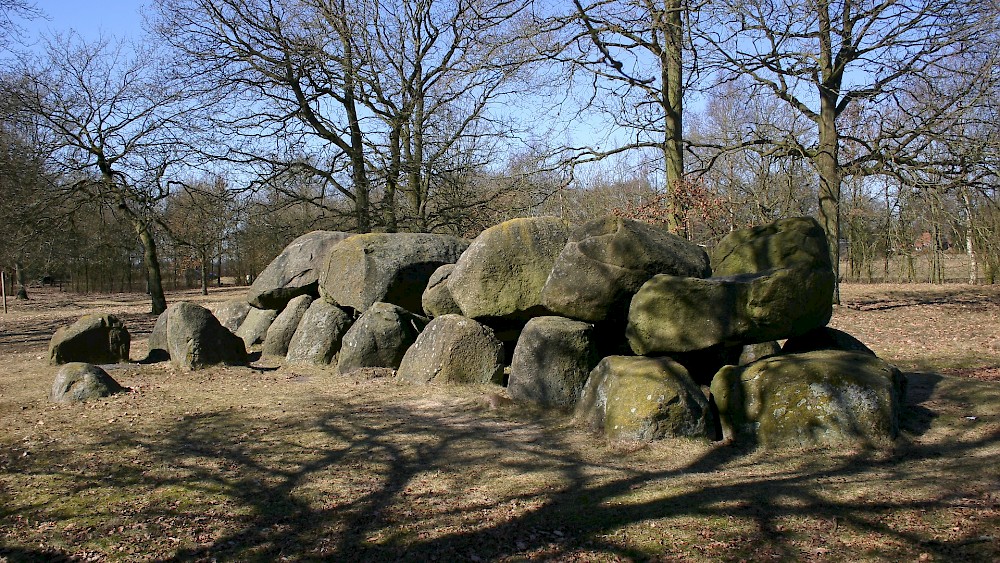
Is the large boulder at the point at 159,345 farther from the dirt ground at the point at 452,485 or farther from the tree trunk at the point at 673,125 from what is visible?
the tree trunk at the point at 673,125

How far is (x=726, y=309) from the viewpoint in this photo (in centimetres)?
651

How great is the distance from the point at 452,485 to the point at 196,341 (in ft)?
21.4

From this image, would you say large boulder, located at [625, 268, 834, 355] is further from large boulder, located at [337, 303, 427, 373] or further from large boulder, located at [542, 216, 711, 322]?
large boulder, located at [337, 303, 427, 373]

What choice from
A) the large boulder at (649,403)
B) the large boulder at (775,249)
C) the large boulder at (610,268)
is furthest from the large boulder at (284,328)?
the large boulder at (775,249)

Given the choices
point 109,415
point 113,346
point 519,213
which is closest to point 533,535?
point 109,415

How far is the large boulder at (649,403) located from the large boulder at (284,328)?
6892 millimetres

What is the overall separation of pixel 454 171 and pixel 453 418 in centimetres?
1114

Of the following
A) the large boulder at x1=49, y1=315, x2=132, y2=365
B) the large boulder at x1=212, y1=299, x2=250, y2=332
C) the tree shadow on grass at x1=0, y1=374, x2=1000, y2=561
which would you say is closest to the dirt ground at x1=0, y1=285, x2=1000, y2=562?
the tree shadow on grass at x1=0, y1=374, x2=1000, y2=561

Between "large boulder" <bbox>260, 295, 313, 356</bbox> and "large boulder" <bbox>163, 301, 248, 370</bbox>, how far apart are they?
37.5 inches

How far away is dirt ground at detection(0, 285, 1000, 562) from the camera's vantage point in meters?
4.26

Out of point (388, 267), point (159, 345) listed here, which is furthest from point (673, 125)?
point (159, 345)

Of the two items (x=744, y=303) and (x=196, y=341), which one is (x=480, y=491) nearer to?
(x=744, y=303)

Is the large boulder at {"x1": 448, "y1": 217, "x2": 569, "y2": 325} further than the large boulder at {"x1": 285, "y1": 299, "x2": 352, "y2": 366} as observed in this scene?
No

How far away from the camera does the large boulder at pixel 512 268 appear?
8.45 metres
